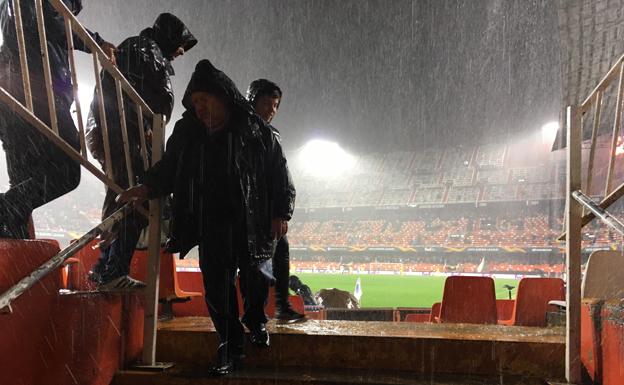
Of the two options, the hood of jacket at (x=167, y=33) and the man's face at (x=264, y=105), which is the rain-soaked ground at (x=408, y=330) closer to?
the man's face at (x=264, y=105)

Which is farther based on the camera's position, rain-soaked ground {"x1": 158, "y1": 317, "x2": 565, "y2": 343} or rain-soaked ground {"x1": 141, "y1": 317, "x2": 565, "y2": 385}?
rain-soaked ground {"x1": 158, "y1": 317, "x2": 565, "y2": 343}

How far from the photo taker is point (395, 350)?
2.79 metres

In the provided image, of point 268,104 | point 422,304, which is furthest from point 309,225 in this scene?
point 268,104

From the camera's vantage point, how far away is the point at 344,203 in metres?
41.4

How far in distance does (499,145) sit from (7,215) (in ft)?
143

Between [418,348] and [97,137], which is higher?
[97,137]

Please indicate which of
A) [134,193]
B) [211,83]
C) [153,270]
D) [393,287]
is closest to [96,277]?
[153,270]

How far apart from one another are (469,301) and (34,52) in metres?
4.08

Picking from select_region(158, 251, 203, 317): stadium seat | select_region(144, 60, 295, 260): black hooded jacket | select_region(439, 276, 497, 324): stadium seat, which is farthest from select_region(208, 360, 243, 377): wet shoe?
select_region(439, 276, 497, 324): stadium seat

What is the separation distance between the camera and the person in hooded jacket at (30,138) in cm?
248

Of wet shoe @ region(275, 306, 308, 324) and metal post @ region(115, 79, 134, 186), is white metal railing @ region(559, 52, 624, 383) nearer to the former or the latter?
wet shoe @ region(275, 306, 308, 324)

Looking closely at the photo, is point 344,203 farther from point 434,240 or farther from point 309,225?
point 434,240

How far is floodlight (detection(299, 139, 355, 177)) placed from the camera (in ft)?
148

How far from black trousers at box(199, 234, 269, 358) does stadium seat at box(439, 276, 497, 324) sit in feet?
8.35
